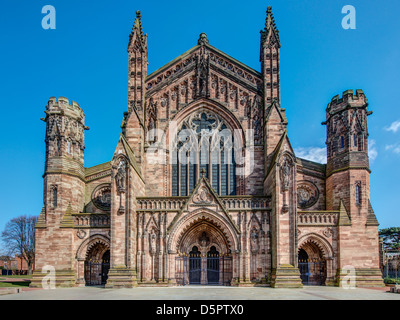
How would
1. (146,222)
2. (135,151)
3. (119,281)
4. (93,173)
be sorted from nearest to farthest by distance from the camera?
(119,281) → (146,222) → (135,151) → (93,173)

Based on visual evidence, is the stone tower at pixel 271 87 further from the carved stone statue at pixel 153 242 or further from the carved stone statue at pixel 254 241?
the carved stone statue at pixel 153 242

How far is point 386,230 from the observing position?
68312mm

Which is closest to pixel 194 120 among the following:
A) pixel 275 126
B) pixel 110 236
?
pixel 275 126

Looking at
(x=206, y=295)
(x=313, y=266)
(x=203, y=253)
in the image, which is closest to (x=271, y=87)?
(x=203, y=253)

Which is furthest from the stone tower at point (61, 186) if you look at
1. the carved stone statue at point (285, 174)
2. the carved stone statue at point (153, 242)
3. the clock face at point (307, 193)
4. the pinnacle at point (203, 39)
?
the clock face at point (307, 193)

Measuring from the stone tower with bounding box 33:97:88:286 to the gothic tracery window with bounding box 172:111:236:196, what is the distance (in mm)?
7413

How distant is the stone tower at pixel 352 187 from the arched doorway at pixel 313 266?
4.94ft

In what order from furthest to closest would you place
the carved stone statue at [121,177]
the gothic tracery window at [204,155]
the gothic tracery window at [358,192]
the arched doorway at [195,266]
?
1. the gothic tracery window at [204,155]
2. the gothic tracery window at [358,192]
3. the arched doorway at [195,266]
4. the carved stone statue at [121,177]

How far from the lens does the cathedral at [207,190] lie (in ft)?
88.0

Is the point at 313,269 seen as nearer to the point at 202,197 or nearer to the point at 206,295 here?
the point at 202,197

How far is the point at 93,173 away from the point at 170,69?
10232mm

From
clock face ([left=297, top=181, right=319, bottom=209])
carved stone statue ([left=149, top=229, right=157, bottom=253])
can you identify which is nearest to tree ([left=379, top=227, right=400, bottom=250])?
clock face ([left=297, top=181, right=319, bottom=209])
